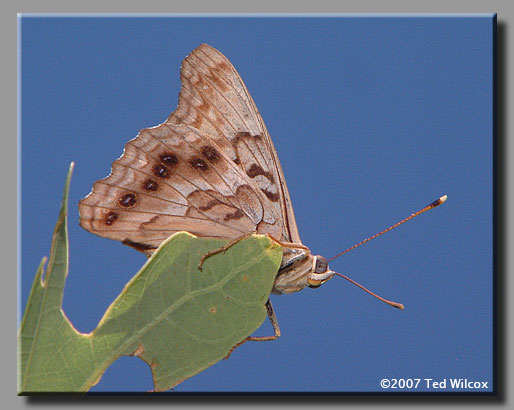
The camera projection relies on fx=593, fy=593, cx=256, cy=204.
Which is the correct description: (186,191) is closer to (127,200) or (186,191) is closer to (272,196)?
(127,200)

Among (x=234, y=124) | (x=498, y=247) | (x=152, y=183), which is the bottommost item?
(x=498, y=247)

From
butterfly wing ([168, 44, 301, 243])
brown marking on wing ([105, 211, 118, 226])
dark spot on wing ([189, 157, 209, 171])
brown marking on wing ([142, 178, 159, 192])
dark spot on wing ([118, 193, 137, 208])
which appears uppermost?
butterfly wing ([168, 44, 301, 243])

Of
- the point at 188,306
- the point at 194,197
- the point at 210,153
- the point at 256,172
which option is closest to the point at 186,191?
the point at 194,197

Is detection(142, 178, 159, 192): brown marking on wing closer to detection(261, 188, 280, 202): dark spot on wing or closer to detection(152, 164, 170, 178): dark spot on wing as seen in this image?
detection(152, 164, 170, 178): dark spot on wing

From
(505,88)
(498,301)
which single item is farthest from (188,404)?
(505,88)

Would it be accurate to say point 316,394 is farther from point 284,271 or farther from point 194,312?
point 194,312

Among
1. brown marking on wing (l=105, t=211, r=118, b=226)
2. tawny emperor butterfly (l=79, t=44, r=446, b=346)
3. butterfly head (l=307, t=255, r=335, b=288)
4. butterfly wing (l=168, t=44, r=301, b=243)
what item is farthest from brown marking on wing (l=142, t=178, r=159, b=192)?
butterfly head (l=307, t=255, r=335, b=288)

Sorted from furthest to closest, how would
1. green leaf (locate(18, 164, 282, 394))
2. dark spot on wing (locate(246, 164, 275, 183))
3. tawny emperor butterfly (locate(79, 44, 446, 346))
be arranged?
dark spot on wing (locate(246, 164, 275, 183)) → tawny emperor butterfly (locate(79, 44, 446, 346)) → green leaf (locate(18, 164, 282, 394))
